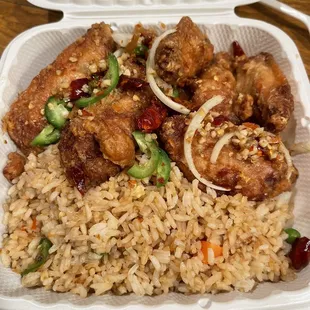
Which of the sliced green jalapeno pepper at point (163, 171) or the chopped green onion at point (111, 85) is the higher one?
the chopped green onion at point (111, 85)

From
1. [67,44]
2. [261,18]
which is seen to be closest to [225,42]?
[261,18]

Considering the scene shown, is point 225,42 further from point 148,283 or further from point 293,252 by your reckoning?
point 148,283

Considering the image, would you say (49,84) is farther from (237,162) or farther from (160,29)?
(237,162)

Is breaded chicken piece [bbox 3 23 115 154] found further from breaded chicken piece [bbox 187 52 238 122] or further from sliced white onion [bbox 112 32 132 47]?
breaded chicken piece [bbox 187 52 238 122]

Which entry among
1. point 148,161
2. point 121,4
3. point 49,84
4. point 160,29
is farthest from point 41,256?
point 121,4

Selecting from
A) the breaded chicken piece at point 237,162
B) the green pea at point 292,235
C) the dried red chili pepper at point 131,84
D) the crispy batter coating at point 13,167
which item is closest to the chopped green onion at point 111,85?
the dried red chili pepper at point 131,84

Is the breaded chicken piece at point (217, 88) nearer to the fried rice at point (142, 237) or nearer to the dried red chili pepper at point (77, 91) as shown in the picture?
the fried rice at point (142, 237)
